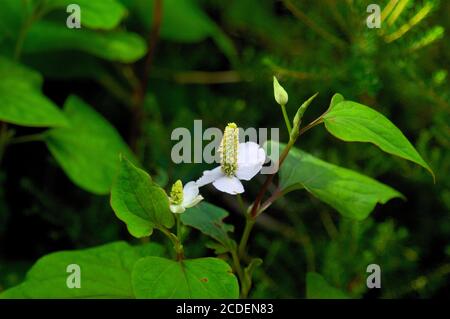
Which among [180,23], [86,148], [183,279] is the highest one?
[180,23]

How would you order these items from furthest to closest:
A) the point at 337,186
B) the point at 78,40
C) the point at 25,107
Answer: the point at 78,40, the point at 25,107, the point at 337,186

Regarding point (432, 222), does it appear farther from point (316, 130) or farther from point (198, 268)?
point (198, 268)

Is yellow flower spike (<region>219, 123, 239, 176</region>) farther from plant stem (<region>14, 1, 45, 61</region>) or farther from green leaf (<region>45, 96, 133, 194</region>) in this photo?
plant stem (<region>14, 1, 45, 61</region>)

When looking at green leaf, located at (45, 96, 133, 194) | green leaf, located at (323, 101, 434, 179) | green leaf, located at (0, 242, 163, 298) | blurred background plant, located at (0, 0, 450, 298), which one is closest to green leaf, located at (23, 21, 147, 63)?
blurred background plant, located at (0, 0, 450, 298)

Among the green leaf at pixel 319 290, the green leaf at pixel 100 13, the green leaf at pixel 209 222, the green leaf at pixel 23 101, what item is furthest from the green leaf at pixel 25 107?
the green leaf at pixel 319 290

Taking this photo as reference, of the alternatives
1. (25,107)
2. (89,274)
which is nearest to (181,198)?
(89,274)

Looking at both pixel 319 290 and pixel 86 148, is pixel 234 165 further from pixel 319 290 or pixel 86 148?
pixel 86 148
